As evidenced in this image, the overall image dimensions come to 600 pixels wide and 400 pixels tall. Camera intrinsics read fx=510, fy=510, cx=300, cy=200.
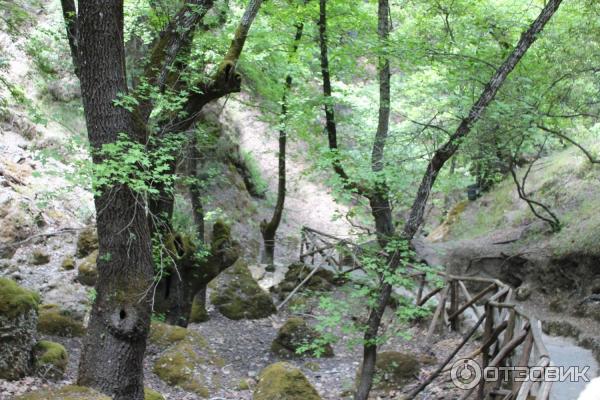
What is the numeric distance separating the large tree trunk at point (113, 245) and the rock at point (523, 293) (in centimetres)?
780

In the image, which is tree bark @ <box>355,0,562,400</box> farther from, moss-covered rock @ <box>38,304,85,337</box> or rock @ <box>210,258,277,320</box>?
rock @ <box>210,258,277,320</box>

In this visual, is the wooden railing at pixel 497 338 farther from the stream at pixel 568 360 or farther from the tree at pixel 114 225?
the tree at pixel 114 225

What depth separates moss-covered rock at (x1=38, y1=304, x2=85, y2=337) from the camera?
741 cm

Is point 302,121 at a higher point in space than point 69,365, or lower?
higher

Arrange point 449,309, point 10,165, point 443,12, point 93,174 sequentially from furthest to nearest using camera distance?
point 10,165, point 449,309, point 443,12, point 93,174

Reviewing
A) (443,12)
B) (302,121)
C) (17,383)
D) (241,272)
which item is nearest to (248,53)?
(302,121)

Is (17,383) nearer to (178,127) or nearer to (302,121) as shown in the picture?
(178,127)

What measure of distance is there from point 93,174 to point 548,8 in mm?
5423

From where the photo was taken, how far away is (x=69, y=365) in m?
6.51

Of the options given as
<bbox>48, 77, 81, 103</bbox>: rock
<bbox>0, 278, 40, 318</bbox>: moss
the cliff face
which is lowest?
<bbox>0, 278, 40, 318</bbox>: moss

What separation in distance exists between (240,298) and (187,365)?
3.76 m

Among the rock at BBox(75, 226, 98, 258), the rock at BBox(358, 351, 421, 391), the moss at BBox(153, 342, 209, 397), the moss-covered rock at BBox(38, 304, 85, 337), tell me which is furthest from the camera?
the rock at BBox(75, 226, 98, 258)

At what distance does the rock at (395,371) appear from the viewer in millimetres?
7996

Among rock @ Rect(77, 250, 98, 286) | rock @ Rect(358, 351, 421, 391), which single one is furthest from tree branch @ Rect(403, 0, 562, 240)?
rock @ Rect(77, 250, 98, 286)
